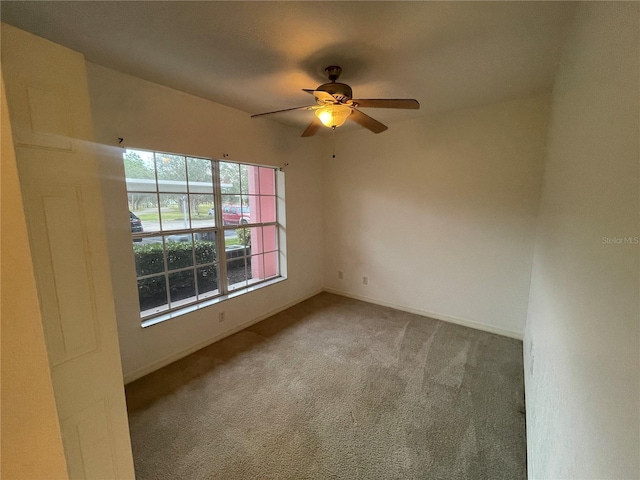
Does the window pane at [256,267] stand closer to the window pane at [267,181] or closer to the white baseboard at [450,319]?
the window pane at [267,181]

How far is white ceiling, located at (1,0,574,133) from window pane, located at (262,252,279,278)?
6.70ft

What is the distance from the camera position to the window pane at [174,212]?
253cm

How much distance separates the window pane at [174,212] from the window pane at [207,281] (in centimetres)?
54

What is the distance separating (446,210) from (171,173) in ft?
10.1

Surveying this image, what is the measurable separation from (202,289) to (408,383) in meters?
2.27

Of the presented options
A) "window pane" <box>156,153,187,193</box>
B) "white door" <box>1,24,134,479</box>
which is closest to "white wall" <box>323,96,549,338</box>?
"window pane" <box>156,153,187,193</box>

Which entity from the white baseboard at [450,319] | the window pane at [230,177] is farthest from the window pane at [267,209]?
the white baseboard at [450,319]

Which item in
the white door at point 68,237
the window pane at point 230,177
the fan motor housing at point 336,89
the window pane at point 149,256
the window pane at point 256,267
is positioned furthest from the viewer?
the window pane at point 256,267

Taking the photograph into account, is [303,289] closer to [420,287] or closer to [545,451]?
[420,287]

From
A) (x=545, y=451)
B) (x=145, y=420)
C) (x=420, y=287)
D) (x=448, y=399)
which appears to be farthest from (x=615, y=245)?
(x=420, y=287)

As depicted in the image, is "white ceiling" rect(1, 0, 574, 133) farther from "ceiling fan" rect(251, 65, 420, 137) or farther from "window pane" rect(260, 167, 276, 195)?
"window pane" rect(260, 167, 276, 195)

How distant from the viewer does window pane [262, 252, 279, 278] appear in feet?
12.2

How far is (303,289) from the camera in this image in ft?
13.6

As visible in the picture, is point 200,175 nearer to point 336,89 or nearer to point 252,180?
point 252,180
